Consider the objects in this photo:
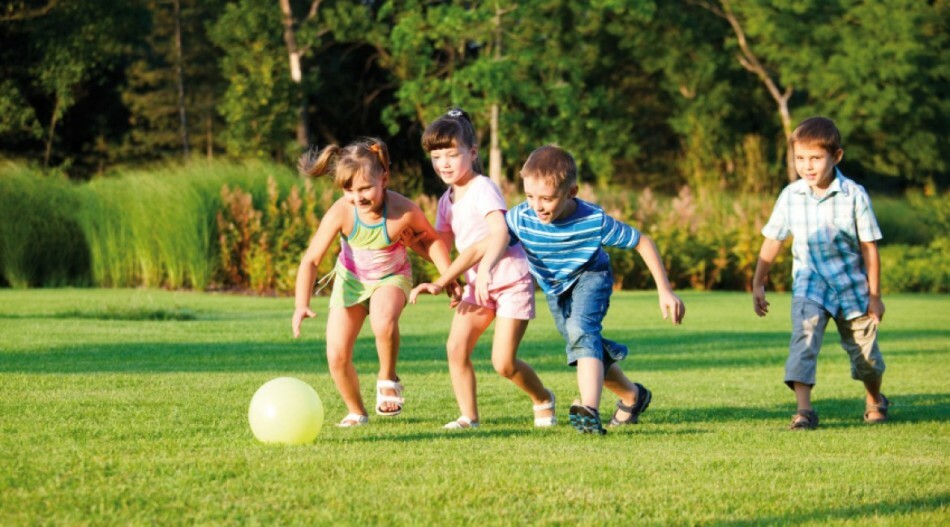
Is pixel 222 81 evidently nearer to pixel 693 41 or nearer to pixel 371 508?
pixel 693 41

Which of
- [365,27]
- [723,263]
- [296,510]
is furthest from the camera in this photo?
[365,27]

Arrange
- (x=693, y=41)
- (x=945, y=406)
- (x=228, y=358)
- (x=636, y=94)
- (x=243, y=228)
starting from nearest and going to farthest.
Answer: (x=945, y=406) < (x=228, y=358) < (x=243, y=228) < (x=693, y=41) < (x=636, y=94)

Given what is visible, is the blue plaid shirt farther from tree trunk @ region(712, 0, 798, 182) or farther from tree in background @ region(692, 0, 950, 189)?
tree trunk @ region(712, 0, 798, 182)

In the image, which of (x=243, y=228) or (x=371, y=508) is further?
(x=243, y=228)

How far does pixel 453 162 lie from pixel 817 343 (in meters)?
2.50

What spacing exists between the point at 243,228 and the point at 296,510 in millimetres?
16976

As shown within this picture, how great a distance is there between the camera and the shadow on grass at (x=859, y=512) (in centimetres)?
455

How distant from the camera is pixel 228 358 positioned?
10773mm

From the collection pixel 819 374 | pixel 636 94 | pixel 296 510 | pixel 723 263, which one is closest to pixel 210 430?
pixel 296 510

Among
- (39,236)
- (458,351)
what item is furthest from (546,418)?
(39,236)

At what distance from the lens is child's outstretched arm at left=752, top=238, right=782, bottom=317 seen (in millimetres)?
7566

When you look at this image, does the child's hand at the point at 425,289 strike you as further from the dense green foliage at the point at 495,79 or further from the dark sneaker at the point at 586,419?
the dense green foliage at the point at 495,79

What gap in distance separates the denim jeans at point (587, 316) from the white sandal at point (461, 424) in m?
0.62

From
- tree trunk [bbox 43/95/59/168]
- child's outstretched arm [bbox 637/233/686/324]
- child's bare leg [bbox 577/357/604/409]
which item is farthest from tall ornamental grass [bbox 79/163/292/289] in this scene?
tree trunk [bbox 43/95/59/168]
